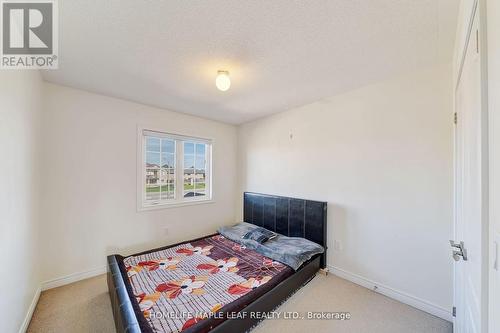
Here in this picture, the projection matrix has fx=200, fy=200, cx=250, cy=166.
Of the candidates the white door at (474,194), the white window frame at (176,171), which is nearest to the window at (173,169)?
the white window frame at (176,171)

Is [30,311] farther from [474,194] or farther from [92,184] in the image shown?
[474,194]

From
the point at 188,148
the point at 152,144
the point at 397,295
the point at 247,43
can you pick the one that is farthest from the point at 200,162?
the point at 397,295

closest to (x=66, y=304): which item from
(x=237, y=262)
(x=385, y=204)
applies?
(x=237, y=262)

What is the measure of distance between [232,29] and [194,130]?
241 cm

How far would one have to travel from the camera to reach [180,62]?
1.97 m

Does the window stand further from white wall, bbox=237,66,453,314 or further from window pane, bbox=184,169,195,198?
white wall, bbox=237,66,453,314

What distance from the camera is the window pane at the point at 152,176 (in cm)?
325

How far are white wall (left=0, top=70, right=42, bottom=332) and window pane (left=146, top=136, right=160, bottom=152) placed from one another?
1257 mm

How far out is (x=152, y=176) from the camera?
10.8 ft

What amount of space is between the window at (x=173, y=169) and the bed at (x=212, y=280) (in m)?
0.92

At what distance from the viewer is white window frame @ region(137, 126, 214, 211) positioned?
10.1 ft

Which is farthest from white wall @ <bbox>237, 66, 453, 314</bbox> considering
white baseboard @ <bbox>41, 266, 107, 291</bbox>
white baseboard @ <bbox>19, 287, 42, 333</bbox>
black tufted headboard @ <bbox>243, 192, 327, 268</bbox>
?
white baseboard @ <bbox>19, 287, 42, 333</bbox>

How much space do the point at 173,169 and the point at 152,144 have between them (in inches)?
21.6

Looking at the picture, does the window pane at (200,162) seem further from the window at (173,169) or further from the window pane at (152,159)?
the window pane at (152,159)
